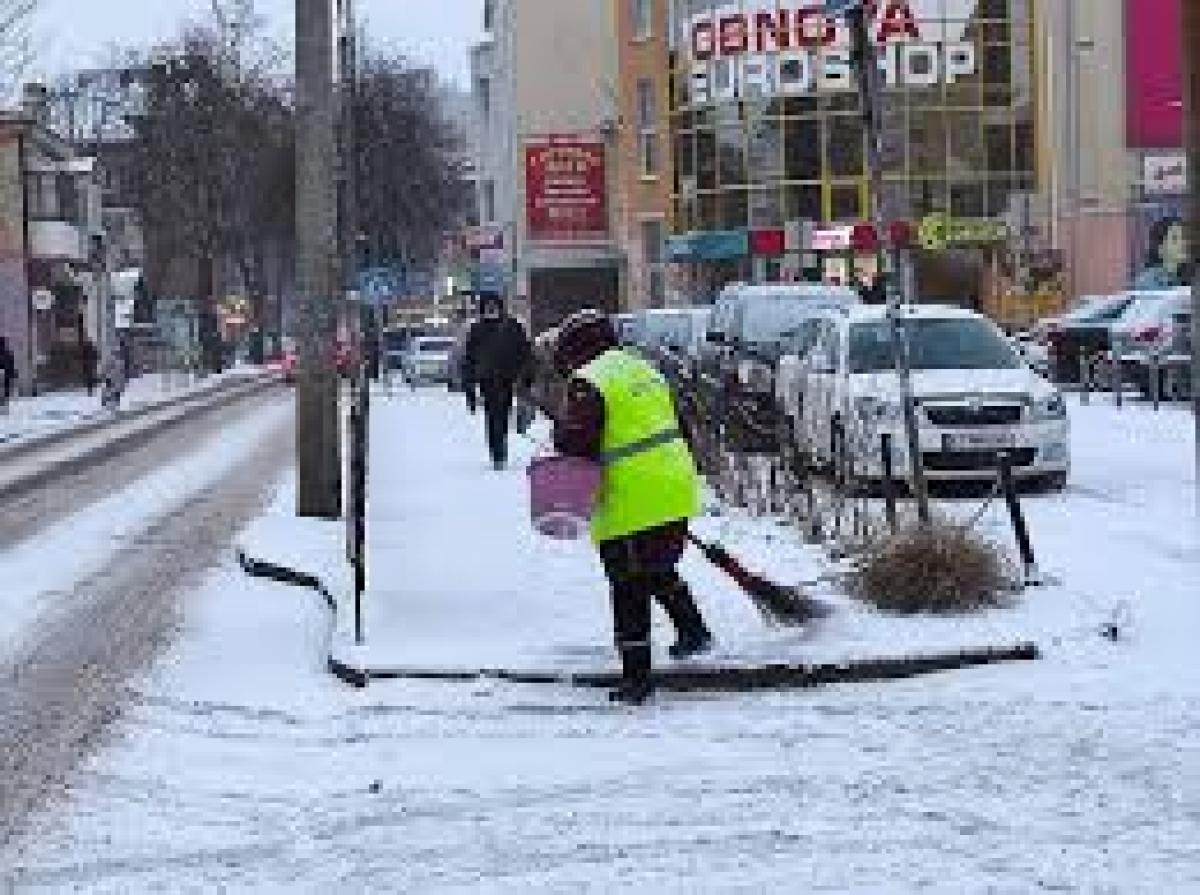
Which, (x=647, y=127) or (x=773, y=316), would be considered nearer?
(x=773, y=316)

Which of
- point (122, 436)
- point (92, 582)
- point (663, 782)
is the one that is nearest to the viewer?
point (663, 782)

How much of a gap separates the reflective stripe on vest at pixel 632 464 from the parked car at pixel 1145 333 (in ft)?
70.0

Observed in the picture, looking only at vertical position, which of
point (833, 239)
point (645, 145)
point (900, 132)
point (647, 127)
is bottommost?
point (833, 239)

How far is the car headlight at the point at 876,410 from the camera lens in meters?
19.8

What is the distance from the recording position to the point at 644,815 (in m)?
7.98

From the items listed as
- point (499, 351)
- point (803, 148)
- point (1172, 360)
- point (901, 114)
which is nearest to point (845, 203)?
point (803, 148)

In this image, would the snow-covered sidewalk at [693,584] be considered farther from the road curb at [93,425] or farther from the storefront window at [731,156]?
the storefront window at [731,156]

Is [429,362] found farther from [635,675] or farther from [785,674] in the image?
[635,675]

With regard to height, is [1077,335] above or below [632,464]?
above

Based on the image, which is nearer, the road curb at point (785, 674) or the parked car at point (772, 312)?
the road curb at point (785, 674)

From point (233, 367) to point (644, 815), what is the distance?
321 ft

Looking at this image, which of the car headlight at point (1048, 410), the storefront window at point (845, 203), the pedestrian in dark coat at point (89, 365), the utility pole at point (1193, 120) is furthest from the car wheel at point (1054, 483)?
the pedestrian in dark coat at point (89, 365)

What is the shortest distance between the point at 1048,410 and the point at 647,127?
5527 cm

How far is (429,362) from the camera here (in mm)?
63656
